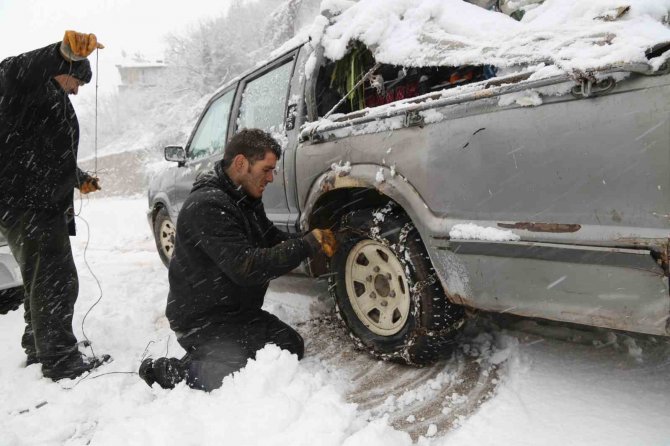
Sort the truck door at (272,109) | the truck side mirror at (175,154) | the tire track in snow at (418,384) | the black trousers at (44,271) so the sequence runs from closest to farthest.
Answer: the tire track in snow at (418,384) < the black trousers at (44,271) < the truck door at (272,109) < the truck side mirror at (175,154)

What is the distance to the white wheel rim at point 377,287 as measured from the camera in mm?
2322

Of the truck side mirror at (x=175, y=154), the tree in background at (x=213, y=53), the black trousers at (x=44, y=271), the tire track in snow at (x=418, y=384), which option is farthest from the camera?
the tree in background at (x=213, y=53)

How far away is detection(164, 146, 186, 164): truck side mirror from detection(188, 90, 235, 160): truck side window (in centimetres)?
9

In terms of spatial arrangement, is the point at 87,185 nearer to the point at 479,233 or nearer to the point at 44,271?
the point at 44,271

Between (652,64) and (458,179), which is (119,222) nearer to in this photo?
(458,179)

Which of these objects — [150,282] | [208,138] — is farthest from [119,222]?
[208,138]

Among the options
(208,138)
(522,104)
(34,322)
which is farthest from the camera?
(208,138)

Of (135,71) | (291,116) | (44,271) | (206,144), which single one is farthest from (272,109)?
(135,71)

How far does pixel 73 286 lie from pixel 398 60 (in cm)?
239

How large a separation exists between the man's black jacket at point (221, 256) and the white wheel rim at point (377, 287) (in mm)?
323

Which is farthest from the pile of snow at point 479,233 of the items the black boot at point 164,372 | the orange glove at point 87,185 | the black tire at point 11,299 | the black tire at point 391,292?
the black tire at point 11,299

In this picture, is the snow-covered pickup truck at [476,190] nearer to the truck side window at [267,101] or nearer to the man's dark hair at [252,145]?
the truck side window at [267,101]

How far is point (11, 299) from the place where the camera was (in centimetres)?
402

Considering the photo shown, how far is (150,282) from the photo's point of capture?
14.8 feet
